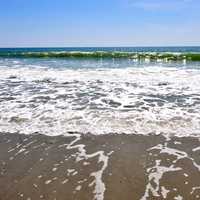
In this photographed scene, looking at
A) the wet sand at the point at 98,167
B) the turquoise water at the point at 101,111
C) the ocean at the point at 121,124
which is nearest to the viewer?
the wet sand at the point at 98,167

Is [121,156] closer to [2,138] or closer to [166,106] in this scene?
[2,138]

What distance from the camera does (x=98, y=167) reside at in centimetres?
725

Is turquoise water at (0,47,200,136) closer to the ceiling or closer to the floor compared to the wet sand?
closer to the floor

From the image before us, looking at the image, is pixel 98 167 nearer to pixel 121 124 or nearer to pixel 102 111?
pixel 121 124

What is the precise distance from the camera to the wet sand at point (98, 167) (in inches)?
235

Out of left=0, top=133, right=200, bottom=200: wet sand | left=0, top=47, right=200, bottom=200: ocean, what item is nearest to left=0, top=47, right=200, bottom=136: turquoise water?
left=0, top=47, right=200, bottom=200: ocean

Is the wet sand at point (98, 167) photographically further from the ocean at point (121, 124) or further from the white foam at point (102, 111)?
the white foam at point (102, 111)

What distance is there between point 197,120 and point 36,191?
7.40 metres

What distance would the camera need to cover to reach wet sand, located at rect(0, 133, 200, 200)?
596cm

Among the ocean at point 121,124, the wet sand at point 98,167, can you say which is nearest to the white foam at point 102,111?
the ocean at point 121,124

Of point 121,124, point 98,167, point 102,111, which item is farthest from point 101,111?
point 98,167

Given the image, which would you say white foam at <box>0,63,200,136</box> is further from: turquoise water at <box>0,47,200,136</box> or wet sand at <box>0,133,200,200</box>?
wet sand at <box>0,133,200,200</box>

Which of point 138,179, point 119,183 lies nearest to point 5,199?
point 119,183

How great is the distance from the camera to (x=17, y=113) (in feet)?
41.9
